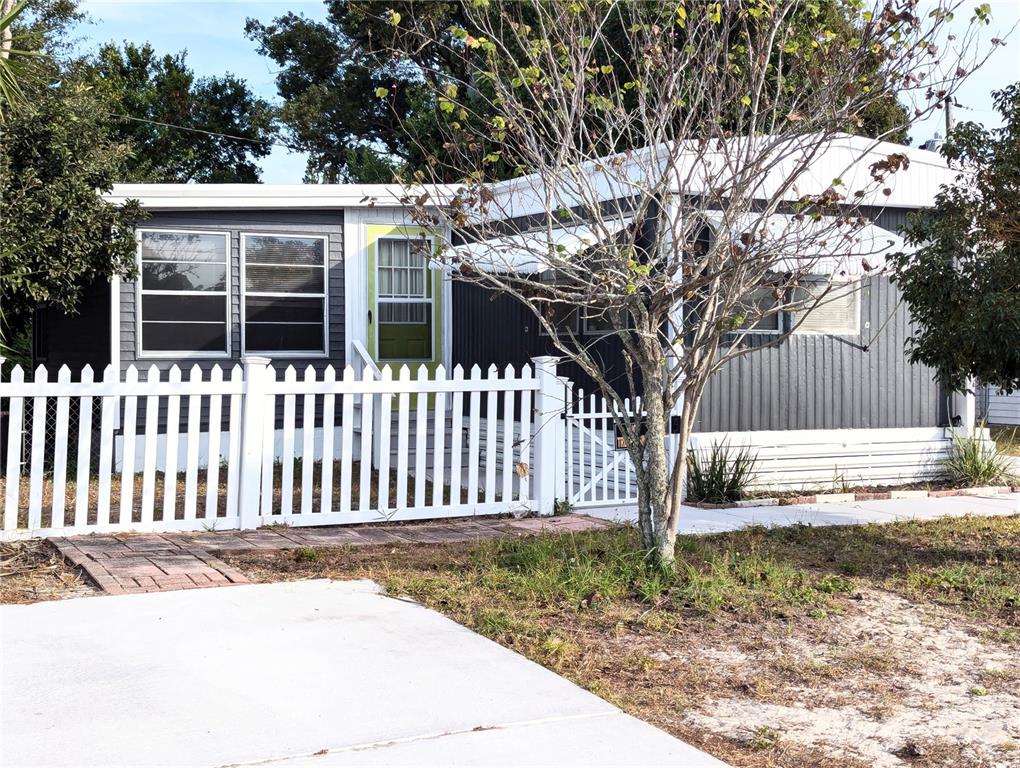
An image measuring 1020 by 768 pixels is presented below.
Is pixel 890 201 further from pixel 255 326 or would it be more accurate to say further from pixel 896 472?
pixel 255 326

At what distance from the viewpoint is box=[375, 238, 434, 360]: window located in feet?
45.7

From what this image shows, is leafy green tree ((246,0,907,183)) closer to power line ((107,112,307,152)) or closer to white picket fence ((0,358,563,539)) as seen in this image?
power line ((107,112,307,152))

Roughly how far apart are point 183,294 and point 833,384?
7.69 m

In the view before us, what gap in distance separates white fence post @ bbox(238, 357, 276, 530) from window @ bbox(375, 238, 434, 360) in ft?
19.1

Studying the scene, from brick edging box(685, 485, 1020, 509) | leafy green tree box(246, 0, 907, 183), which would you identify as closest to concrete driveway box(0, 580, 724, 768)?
brick edging box(685, 485, 1020, 509)

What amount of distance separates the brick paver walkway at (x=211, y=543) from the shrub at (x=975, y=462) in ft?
17.4

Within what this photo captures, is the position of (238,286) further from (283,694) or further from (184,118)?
(184,118)

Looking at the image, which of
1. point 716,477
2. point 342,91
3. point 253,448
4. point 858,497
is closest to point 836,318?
point 858,497

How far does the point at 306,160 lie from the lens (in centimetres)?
2819

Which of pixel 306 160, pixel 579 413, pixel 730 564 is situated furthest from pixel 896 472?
pixel 306 160

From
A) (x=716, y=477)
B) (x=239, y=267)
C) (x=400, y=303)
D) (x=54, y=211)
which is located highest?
(x=54, y=211)

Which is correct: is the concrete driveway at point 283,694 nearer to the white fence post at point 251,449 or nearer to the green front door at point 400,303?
the white fence post at point 251,449

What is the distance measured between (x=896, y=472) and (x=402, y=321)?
20.9 ft

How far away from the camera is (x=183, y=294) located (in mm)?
13055
